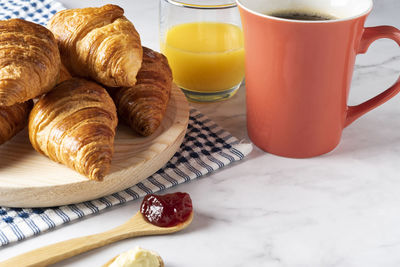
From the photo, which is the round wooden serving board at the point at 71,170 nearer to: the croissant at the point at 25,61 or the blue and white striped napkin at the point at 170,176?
the blue and white striped napkin at the point at 170,176

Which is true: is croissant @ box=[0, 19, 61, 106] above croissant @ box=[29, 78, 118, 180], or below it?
above

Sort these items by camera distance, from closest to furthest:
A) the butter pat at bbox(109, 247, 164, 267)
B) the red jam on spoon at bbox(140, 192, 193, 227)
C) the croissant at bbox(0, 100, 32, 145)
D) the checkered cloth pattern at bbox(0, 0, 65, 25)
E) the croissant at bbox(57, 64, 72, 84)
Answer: the butter pat at bbox(109, 247, 164, 267), the red jam on spoon at bbox(140, 192, 193, 227), the croissant at bbox(0, 100, 32, 145), the croissant at bbox(57, 64, 72, 84), the checkered cloth pattern at bbox(0, 0, 65, 25)

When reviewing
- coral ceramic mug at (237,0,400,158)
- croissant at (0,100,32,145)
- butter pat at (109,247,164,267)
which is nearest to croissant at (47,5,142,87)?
croissant at (0,100,32,145)

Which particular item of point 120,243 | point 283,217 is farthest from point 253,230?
point 120,243

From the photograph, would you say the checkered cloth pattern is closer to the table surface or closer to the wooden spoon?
the table surface

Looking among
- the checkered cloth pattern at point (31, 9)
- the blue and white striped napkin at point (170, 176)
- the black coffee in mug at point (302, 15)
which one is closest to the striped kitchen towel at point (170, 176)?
the blue and white striped napkin at point (170, 176)

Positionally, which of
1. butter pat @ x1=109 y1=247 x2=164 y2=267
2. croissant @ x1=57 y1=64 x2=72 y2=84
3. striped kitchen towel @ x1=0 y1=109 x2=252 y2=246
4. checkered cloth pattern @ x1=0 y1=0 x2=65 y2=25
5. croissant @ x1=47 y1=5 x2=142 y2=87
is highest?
croissant @ x1=47 y1=5 x2=142 y2=87

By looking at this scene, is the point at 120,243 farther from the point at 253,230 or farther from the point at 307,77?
the point at 307,77
